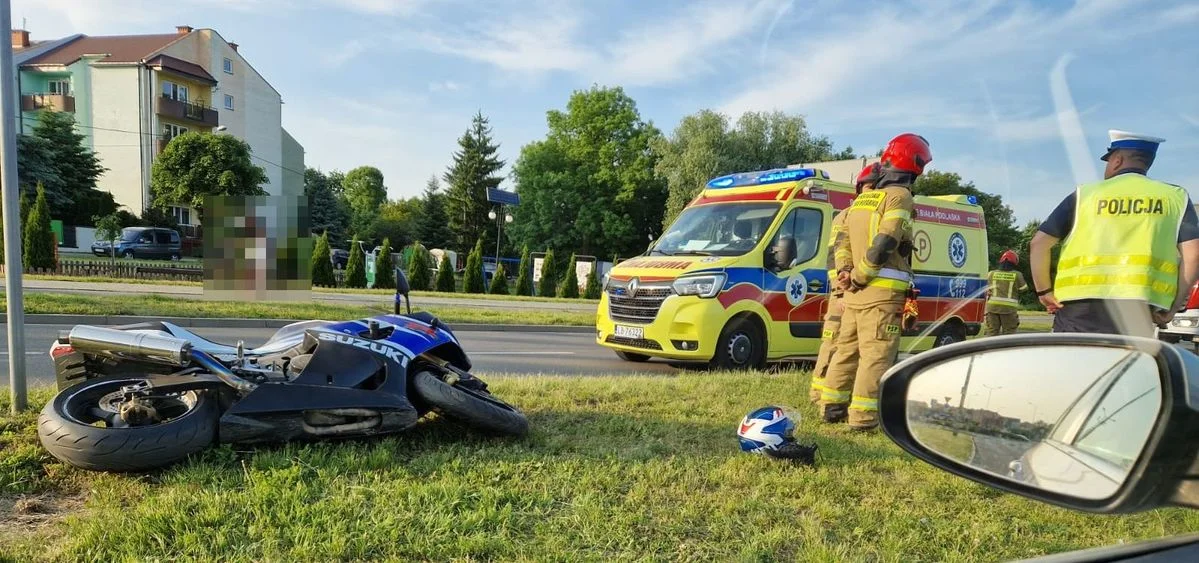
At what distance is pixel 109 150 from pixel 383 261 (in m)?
24.4

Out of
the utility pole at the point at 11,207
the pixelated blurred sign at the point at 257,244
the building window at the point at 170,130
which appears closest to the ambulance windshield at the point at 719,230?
the pixelated blurred sign at the point at 257,244

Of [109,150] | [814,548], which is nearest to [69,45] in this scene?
[109,150]

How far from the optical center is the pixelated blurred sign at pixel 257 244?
158 inches

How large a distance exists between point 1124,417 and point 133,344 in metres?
3.83

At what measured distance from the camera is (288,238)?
4051mm

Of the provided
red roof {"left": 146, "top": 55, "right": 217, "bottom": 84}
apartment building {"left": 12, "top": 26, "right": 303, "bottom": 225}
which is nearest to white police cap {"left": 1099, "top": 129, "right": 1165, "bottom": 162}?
apartment building {"left": 12, "top": 26, "right": 303, "bottom": 225}

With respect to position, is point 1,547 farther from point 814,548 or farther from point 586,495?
point 814,548

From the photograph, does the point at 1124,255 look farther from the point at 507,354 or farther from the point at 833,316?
the point at 507,354

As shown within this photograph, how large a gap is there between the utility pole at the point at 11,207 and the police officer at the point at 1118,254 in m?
4.87

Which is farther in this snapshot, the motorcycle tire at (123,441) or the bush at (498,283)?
the bush at (498,283)

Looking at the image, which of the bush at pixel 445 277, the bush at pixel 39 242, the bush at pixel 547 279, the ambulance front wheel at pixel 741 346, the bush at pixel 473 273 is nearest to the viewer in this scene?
the ambulance front wheel at pixel 741 346

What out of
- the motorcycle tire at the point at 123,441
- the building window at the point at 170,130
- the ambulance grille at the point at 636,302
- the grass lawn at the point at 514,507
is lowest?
the grass lawn at the point at 514,507

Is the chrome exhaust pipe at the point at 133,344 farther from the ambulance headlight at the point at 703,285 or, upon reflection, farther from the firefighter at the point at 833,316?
the ambulance headlight at the point at 703,285

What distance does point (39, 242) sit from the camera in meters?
18.5
